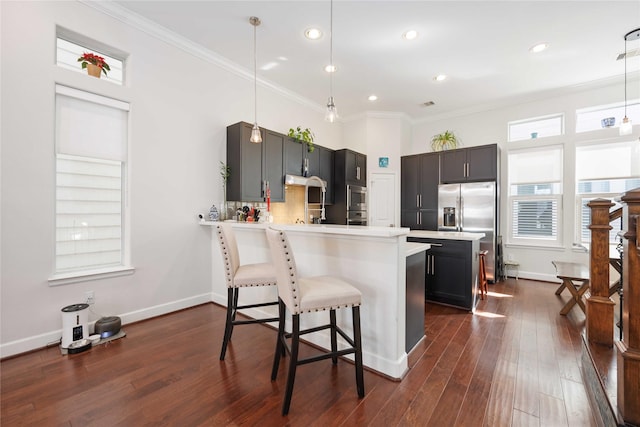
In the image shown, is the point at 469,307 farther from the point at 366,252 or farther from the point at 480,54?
the point at 480,54

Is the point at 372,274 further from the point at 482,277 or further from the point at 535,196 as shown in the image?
the point at 535,196

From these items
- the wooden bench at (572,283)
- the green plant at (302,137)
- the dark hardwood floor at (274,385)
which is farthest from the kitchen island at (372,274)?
the green plant at (302,137)

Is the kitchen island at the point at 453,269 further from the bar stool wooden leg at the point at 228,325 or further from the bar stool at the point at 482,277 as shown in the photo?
the bar stool wooden leg at the point at 228,325

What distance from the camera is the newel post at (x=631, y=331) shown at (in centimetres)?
123

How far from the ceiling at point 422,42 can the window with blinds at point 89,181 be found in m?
1.20

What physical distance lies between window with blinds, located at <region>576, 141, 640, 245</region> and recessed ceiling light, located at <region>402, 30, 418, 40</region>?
367cm

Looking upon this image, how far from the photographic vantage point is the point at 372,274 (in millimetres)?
2096

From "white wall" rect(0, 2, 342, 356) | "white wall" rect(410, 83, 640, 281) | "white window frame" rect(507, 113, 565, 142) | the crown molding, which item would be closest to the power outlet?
"white wall" rect(0, 2, 342, 356)

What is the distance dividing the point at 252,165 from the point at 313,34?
69.9 inches

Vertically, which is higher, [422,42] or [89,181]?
[422,42]

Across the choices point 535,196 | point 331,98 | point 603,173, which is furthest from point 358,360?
point 603,173

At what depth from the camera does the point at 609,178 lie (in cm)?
436

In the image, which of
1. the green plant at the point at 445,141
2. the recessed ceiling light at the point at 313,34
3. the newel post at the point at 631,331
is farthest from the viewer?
the green plant at the point at 445,141

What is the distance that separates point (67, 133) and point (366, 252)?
3053mm
